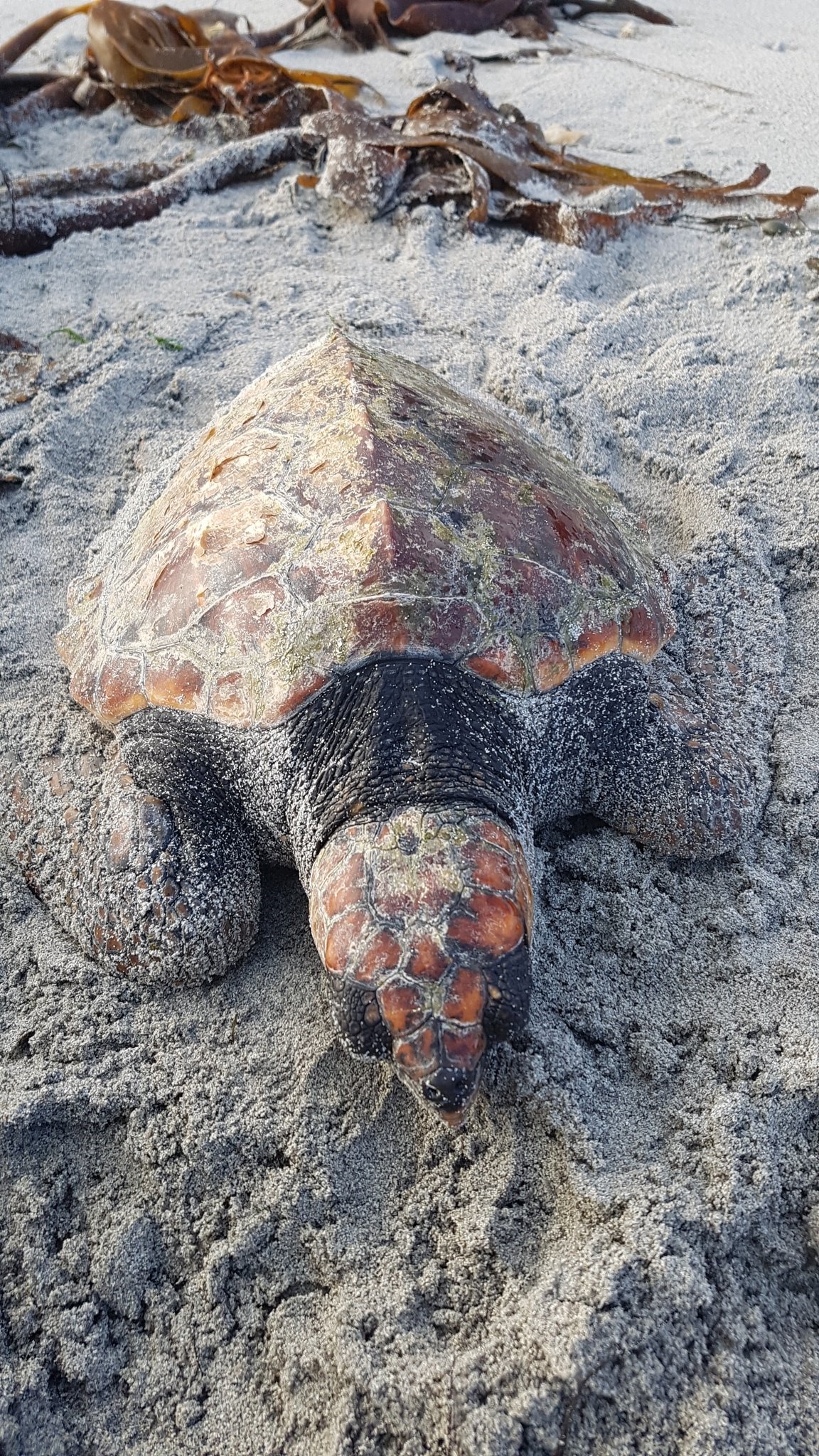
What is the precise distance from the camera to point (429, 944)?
1.82 m

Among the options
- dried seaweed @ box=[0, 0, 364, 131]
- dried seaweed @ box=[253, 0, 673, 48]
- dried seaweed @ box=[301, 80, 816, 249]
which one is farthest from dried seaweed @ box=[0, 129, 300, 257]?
dried seaweed @ box=[253, 0, 673, 48]

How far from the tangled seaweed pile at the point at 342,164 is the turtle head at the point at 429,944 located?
369 centimetres

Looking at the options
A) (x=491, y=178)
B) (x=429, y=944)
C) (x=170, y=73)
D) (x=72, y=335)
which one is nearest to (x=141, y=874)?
(x=429, y=944)

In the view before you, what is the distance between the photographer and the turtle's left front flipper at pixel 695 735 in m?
2.48

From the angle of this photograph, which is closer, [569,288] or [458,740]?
[458,740]

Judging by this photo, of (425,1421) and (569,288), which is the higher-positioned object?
(569,288)

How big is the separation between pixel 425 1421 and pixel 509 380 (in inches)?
137

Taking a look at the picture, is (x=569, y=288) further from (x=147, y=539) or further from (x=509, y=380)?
(x=147, y=539)

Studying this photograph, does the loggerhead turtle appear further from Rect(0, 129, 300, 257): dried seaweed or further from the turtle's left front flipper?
Rect(0, 129, 300, 257): dried seaweed

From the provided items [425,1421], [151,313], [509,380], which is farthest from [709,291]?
[425,1421]

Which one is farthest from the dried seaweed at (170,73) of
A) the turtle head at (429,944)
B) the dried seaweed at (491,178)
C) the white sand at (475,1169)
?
the turtle head at (429,944)

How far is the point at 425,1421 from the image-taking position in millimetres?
1628

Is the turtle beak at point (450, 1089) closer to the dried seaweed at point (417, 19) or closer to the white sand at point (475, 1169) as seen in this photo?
the white sand at point (475, 1169)

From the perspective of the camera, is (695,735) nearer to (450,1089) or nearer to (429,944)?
(429,944)
